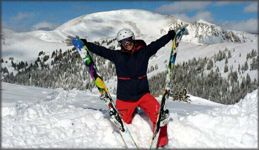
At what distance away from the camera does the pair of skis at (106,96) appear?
9.80 metres

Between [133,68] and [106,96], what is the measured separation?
1.24 m

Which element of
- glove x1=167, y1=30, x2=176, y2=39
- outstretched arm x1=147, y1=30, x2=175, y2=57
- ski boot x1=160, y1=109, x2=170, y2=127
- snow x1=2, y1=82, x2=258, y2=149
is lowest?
snow x1=2, y1=82, x2=258, y2=149

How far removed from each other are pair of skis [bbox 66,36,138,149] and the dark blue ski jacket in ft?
1.58

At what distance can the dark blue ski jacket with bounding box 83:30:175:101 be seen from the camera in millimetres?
10602

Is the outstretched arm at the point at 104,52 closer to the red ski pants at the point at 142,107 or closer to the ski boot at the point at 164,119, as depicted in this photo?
the red ski pants at the point at 142,107

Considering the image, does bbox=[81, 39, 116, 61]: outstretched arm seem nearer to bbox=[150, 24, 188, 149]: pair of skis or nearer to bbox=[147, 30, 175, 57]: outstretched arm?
bbox=[147, 30, 175, 57]: outstretched arm

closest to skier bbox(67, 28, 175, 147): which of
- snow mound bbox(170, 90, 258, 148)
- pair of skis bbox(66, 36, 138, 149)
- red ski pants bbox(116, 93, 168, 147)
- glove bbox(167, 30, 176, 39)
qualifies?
red ski pants bbox(116, 93, 168, 147)

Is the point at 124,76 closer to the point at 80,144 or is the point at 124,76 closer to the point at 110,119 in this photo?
the point at 110,119

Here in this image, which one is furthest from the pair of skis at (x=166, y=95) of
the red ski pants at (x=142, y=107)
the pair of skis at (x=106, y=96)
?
the pair of skis at (x=106, y=96)

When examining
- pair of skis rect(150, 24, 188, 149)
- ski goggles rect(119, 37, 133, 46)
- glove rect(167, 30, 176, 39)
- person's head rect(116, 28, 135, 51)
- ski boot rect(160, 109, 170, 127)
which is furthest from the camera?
glove rect(167, 30, 176, 39)

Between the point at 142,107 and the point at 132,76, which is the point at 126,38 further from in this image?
the point at 142,107

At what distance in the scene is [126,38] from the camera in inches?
407

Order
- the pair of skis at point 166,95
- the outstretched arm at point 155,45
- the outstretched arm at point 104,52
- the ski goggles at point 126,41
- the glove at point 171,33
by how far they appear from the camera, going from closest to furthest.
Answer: the pair of skis at point 166,95
the ski goggles at point 126,41
the outstretched arm at point 155,45
the outstretched arm at point 104,52
the glove at point 171,33

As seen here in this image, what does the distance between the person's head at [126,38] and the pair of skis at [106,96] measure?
58.8 inches
